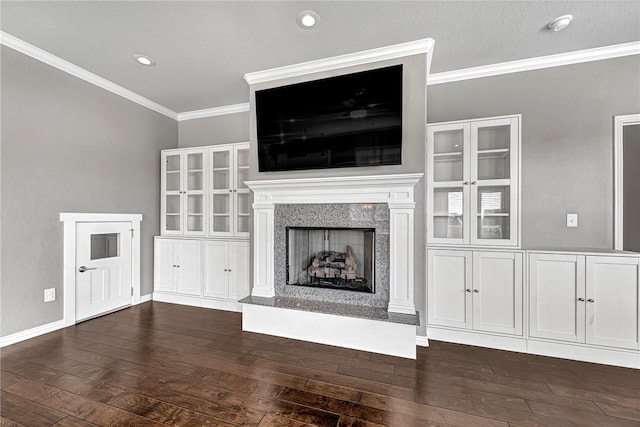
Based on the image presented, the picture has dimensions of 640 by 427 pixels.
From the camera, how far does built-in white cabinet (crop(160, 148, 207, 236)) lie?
4020 millimetres

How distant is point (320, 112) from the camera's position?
2.89 metres

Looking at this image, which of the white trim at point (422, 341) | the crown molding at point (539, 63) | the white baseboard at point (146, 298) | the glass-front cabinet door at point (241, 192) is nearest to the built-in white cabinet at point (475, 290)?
the white trim at point (422, 341)

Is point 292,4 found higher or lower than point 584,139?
higher

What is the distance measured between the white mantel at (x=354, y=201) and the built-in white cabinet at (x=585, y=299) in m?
1.12

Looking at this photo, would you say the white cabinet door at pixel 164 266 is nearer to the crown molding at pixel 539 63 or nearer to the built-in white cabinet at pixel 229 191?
the built-in white cabinet at pixel 229 191

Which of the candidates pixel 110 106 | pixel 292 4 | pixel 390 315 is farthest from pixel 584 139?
pixel 110 106

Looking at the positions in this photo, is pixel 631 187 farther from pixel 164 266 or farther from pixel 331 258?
pixel 164 266

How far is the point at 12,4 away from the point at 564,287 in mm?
5022

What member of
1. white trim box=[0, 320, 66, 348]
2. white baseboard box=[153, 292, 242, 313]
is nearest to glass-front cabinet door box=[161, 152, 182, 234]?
white baseboard box=[153, 292, 242, 313]

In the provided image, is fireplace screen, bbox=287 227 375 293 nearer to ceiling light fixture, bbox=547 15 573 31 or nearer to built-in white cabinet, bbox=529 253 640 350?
built-in white cabinet, bbox=529 253 640 350

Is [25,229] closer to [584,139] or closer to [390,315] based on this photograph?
[390,315]

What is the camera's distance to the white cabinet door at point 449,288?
273cm

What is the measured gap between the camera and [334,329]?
2.63m

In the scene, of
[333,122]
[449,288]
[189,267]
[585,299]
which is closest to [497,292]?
[449,288]
